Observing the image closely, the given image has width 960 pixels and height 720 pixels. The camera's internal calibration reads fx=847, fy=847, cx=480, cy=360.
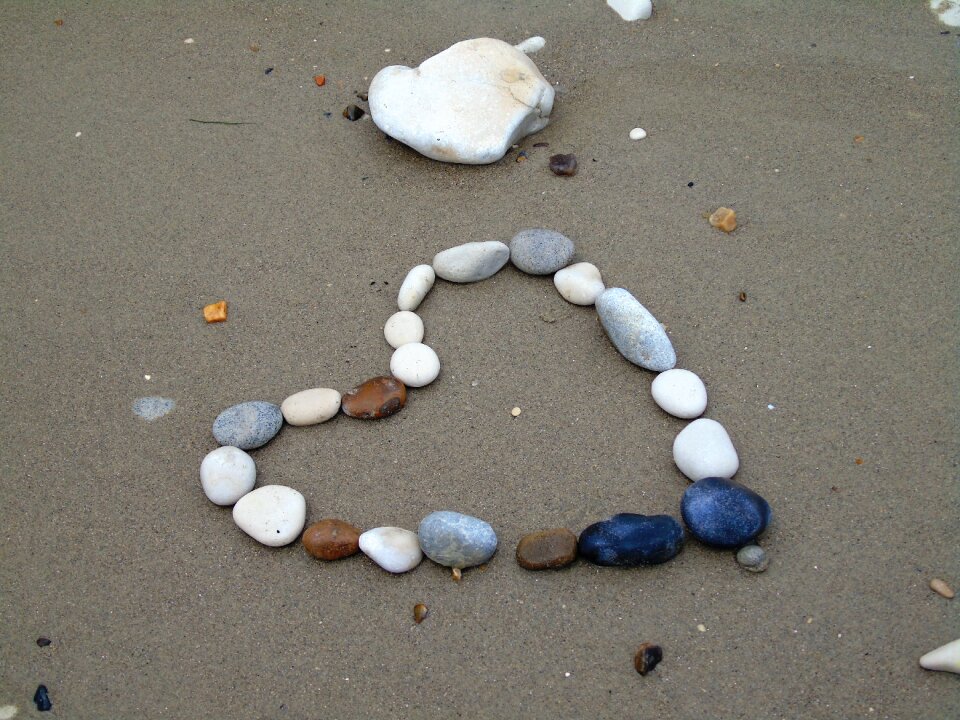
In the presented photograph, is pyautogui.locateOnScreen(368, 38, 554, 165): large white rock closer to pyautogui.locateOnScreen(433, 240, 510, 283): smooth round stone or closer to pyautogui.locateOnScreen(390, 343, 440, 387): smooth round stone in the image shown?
pyautogui.locateOnScreen(433, 240, 510, 283): smooth round stone

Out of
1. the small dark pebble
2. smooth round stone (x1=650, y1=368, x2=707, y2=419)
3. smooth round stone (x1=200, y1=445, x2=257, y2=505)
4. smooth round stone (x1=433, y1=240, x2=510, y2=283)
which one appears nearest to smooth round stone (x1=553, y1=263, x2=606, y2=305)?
smooth round stone (x1=433, y1=240, x2=510, y2=283)

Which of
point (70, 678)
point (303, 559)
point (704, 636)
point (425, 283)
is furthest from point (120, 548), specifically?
point (704, 636)

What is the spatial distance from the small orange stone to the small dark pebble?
3.33 ft

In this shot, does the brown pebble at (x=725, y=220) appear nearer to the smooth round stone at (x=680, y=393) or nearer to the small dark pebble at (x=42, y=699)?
the smooth round stone at (x=680, y=393)

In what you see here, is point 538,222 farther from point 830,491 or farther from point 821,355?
point 830,491

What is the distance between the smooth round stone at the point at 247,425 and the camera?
2.06 m

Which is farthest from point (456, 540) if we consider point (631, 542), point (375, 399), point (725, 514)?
point (725, 514)

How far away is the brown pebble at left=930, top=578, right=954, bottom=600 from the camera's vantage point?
1746 mm

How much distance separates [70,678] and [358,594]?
1.95 ft

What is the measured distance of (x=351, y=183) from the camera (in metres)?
2.72

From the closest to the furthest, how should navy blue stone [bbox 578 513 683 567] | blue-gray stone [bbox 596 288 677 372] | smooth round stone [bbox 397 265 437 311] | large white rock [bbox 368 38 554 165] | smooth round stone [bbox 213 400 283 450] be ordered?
navy blue stone [bbox 578 513 683 567], smooth round stone [bbox 213 400 283 450], blue-gray stone [bbox 596 288 677 372], smooth round stone [bbox 397 265 437 311], large white rock [bbox 368 38 554 165]

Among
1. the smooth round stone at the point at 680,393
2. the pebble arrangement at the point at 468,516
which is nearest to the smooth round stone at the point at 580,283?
the pebble arrangement at the point at 468,516

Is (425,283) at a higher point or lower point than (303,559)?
higher

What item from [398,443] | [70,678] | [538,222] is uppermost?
[538,222]
